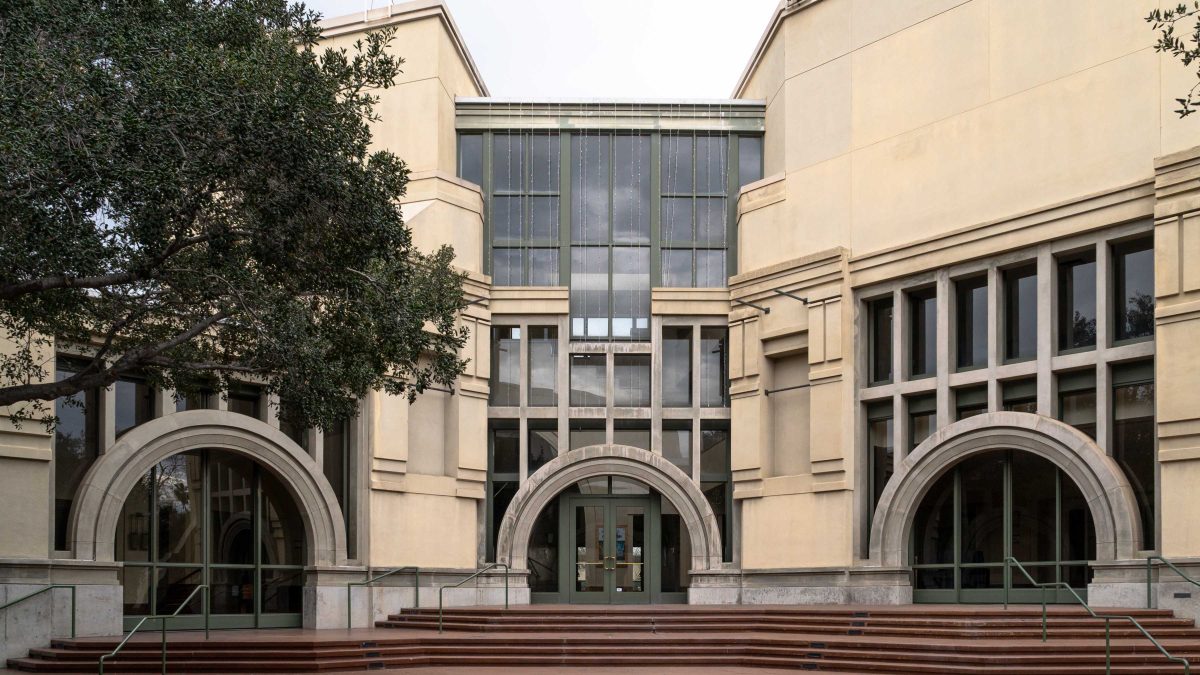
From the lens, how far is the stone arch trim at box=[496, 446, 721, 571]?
24.4 metres

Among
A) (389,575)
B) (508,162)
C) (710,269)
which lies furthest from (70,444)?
(710,269)

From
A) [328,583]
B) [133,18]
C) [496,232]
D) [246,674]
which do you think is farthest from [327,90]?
[496,232]

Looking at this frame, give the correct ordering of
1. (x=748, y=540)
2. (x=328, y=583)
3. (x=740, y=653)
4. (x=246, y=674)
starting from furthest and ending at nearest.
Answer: (x=748, y=540) < (x=328, y=583) < (x=740, y=653) < (x=246, y=674)

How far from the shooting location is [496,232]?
26.0m

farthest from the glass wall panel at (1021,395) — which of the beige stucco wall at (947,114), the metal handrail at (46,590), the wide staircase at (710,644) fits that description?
the metal handrail at (46,590)

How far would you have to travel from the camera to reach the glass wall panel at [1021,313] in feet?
67.7

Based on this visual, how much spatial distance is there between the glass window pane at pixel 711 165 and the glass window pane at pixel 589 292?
251cm

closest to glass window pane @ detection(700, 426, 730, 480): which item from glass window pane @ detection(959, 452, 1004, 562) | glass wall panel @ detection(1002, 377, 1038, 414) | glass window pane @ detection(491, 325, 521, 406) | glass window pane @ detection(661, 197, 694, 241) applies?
glass window pane @ detection(491, 325, 521, 406)

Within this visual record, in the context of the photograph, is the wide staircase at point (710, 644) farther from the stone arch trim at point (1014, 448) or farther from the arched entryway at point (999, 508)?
the stone arch trim at point (1014, 448)

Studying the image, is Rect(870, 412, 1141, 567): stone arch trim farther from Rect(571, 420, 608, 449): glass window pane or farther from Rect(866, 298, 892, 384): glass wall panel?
Rect(571, 420, 608, 449): glass window pane

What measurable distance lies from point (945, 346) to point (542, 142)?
9543 mm

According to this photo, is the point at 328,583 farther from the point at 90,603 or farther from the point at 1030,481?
the point at 1030,481

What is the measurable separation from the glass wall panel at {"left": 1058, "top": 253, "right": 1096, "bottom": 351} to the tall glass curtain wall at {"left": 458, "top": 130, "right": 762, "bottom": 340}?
729 cm

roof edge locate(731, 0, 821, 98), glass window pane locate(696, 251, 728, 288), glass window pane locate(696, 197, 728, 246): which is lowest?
glass window pane locate(696, 251, 728, 288)
